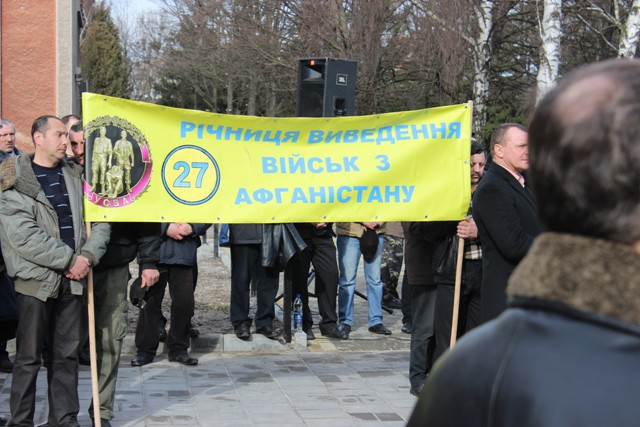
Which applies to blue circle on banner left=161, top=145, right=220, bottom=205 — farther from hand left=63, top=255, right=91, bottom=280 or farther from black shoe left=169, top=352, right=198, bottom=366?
black shoe left=169, top=352, right=198, bottom=366

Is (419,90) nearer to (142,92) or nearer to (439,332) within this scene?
(439,332)

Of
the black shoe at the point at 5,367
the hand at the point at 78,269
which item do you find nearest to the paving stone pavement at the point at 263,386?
the black shoe at the point at 5,367

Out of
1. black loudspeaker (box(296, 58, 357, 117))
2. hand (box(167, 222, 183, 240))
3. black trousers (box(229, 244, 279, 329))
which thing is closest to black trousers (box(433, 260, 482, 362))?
hand (box(167, 222, 183, 240))

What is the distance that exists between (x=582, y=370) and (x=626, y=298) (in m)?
0.13

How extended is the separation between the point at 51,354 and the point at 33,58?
18925 mm

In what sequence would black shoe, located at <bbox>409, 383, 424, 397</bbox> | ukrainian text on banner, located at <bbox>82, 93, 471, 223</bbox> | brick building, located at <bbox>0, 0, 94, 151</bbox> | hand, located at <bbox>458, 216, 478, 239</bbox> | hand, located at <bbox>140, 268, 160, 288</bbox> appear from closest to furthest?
ukrainian text on banner, located at <bbox>82, 93, 471, 223</bbox>
hand, located at <bbox>458, 216, 478, 239</bbox>
hand, located at <bbox>140, 268, 160, 288</bbox>
black shoe, located at <bbox>409, 383, 424, 397</bbox>
brick building, located at <bbox>0, 0, 94, 151</bbox>

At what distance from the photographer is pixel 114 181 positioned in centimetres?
622

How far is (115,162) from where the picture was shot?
6.21m

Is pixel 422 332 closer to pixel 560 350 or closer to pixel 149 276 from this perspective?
pixel 149 276

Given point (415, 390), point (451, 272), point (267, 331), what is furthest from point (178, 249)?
point (451, 272)

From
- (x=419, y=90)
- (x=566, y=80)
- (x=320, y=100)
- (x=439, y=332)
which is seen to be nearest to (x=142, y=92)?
(x=419, y=90)

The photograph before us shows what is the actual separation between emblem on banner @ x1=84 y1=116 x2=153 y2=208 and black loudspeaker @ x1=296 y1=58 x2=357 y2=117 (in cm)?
402

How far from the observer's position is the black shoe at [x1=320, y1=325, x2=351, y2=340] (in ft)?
32.3

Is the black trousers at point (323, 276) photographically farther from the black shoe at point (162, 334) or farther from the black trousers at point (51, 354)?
the black trousers at point (51, 354)
